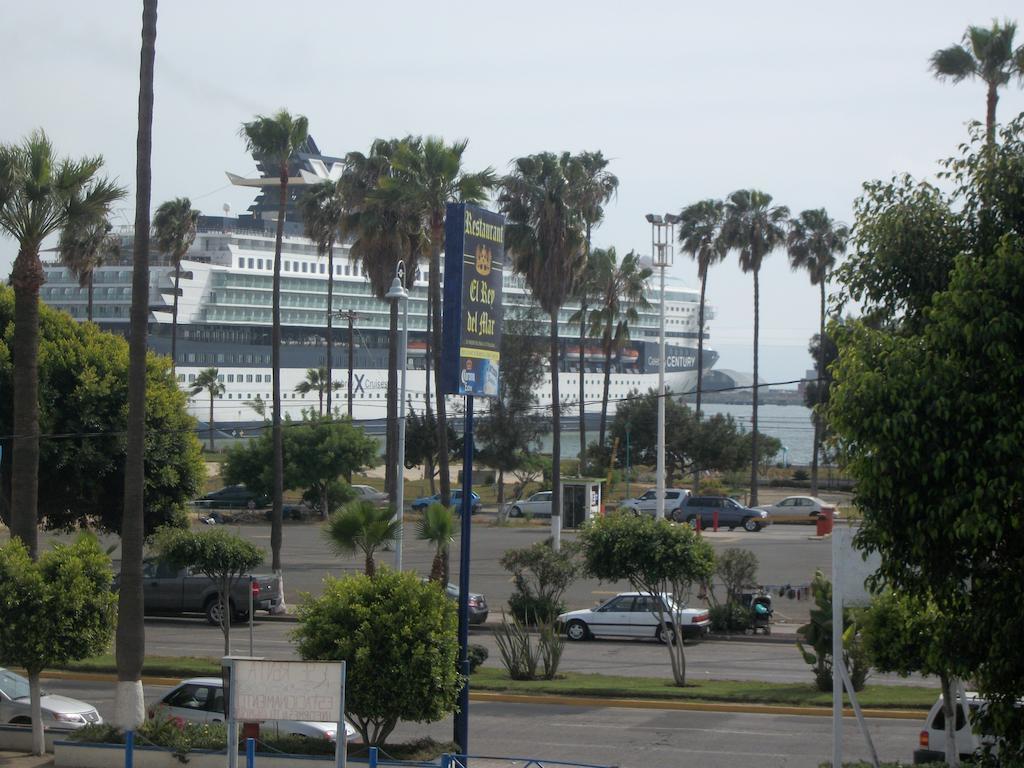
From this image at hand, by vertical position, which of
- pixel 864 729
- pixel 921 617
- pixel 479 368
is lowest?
pixel 864 729

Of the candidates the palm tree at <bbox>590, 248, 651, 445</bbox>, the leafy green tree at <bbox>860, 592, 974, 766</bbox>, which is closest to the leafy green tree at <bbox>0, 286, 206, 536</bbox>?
the leafy green tree at <bbox>860, 592, 974, 766</bbox>

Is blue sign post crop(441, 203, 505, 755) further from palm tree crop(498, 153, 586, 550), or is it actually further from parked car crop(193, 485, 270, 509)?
parked car crop(193, 485, 270, 509)

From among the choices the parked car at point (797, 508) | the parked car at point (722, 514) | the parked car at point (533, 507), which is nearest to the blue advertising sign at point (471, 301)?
the parked car at point (722, 514)

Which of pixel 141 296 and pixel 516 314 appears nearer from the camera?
pixel 141 296

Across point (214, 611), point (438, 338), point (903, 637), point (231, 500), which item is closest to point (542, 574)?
point (214, 611)

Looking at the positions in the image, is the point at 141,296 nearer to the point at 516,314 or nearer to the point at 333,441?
the point at 333,441

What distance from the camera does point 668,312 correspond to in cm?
12312

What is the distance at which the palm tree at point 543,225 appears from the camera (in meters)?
37.9

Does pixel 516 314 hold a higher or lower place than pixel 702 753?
higher

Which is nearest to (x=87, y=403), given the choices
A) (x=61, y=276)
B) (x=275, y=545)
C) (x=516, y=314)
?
(x=275, y=545)

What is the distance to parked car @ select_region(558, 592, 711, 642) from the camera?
25.2 metres

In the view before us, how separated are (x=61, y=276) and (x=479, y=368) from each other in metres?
89.6

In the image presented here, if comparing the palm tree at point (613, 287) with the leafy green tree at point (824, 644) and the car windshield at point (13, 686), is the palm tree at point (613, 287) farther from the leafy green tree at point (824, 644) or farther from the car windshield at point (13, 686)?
the car windshield at point (13, 686)

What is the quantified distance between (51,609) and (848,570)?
8.82m
